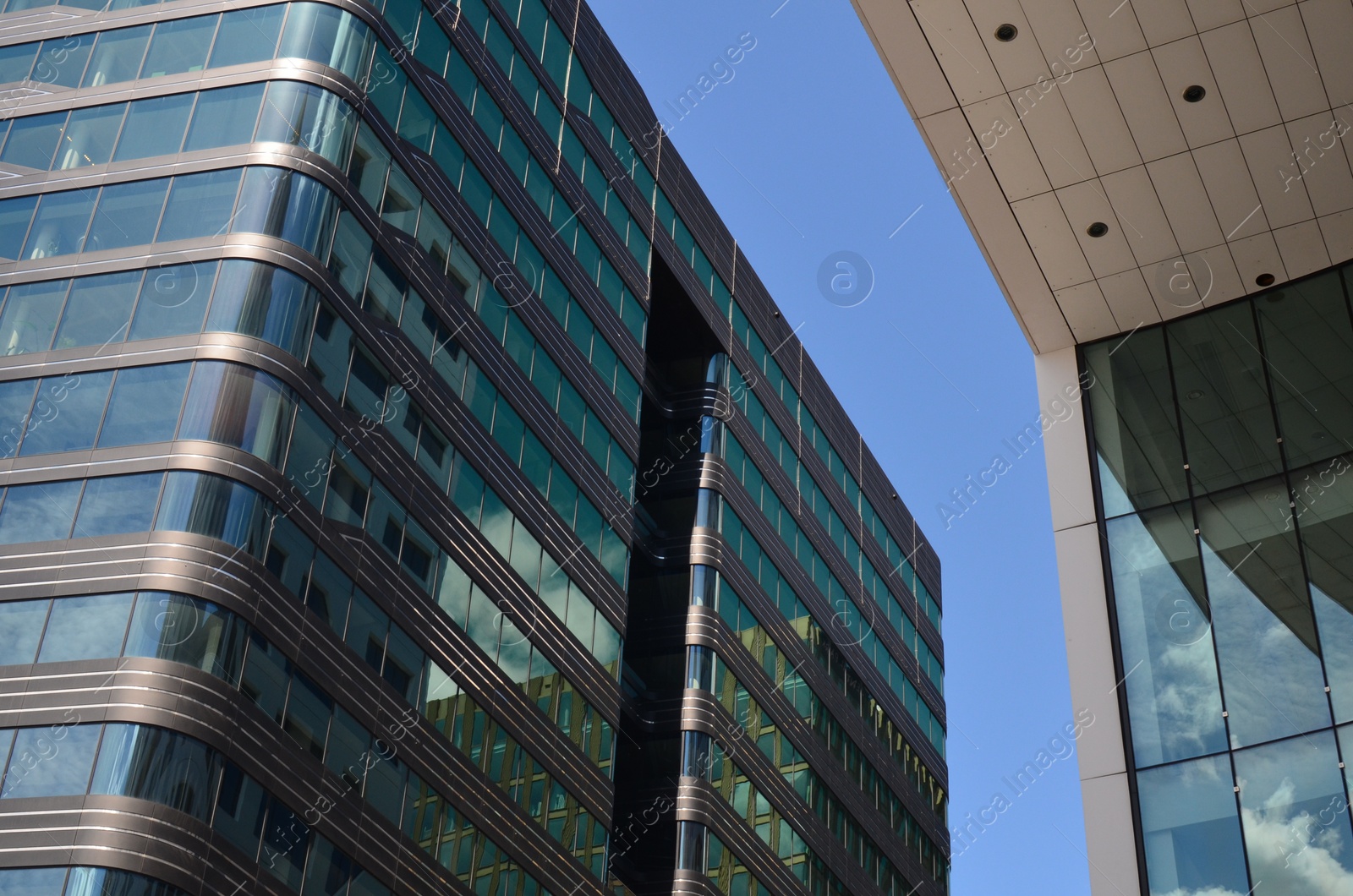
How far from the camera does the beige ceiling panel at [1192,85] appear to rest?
21.2 m

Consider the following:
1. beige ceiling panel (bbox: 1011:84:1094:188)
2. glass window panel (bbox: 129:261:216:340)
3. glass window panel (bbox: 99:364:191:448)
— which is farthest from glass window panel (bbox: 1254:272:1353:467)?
glass window panel (bbox: 129:261:216:340)

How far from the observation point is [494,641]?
43844 millimetres

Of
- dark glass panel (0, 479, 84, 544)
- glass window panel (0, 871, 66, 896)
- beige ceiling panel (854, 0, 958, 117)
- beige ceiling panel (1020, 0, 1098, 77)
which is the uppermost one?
dark glass panel (0, 479, 84, 544)

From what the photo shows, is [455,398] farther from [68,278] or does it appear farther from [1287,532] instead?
[1287,532]

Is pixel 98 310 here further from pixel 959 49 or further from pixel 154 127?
pixel 959 49

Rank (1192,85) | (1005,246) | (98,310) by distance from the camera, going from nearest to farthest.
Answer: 1. (1192,85)
2. (1005,246)
3. (98,310)

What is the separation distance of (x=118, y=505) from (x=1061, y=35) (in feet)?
77.8

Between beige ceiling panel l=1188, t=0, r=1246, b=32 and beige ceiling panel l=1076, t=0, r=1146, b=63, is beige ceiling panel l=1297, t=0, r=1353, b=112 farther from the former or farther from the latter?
beige ceiling panel l=1076, t=0, r=1146, b=63

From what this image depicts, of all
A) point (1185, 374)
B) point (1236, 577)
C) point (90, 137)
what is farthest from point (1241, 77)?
point (90, 137)

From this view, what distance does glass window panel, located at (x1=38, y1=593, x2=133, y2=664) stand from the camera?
33344 mm

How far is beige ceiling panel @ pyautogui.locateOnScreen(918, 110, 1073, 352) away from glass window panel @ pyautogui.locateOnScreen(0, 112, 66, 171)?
27.8m

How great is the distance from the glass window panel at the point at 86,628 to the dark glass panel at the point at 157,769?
6.79ft

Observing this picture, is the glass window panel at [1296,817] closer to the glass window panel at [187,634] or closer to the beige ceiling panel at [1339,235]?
the beige ceiling panel at [1339,235]

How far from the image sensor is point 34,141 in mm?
42125
